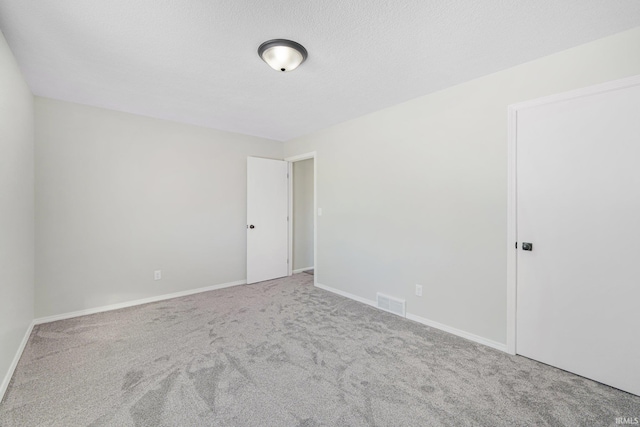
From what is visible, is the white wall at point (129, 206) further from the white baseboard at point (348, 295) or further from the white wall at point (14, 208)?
the white baseboard at point (348, 295)

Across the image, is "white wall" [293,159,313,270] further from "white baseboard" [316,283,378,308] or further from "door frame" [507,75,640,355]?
"door frame" [507,75,640,355]

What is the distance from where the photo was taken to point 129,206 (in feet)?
11.3

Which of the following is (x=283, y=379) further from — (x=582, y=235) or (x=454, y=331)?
(x=582, y=235)

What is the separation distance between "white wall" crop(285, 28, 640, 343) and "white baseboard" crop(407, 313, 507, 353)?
37 millimetres

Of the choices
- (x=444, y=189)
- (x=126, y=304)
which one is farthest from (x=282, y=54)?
(x=126, y=304)

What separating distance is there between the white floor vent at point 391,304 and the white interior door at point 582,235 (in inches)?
43.0

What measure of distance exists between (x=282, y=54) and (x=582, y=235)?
8.47 feet

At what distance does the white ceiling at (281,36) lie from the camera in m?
1.62

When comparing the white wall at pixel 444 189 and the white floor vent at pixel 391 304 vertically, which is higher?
the white wall at pixel 444 189

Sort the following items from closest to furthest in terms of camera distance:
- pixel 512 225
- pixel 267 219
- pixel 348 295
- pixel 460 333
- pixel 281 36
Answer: pixel 281 36, pixel 512 225, pixel 460 333, pixel 348 295, pixel 267 219

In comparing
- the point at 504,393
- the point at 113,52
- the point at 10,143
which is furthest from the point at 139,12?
the point at 504,393

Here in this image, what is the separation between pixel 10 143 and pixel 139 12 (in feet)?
4.86

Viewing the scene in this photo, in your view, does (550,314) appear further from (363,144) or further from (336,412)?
(363,144)

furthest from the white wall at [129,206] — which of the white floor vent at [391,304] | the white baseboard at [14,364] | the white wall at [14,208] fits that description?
the white floor vent at [391,304]
